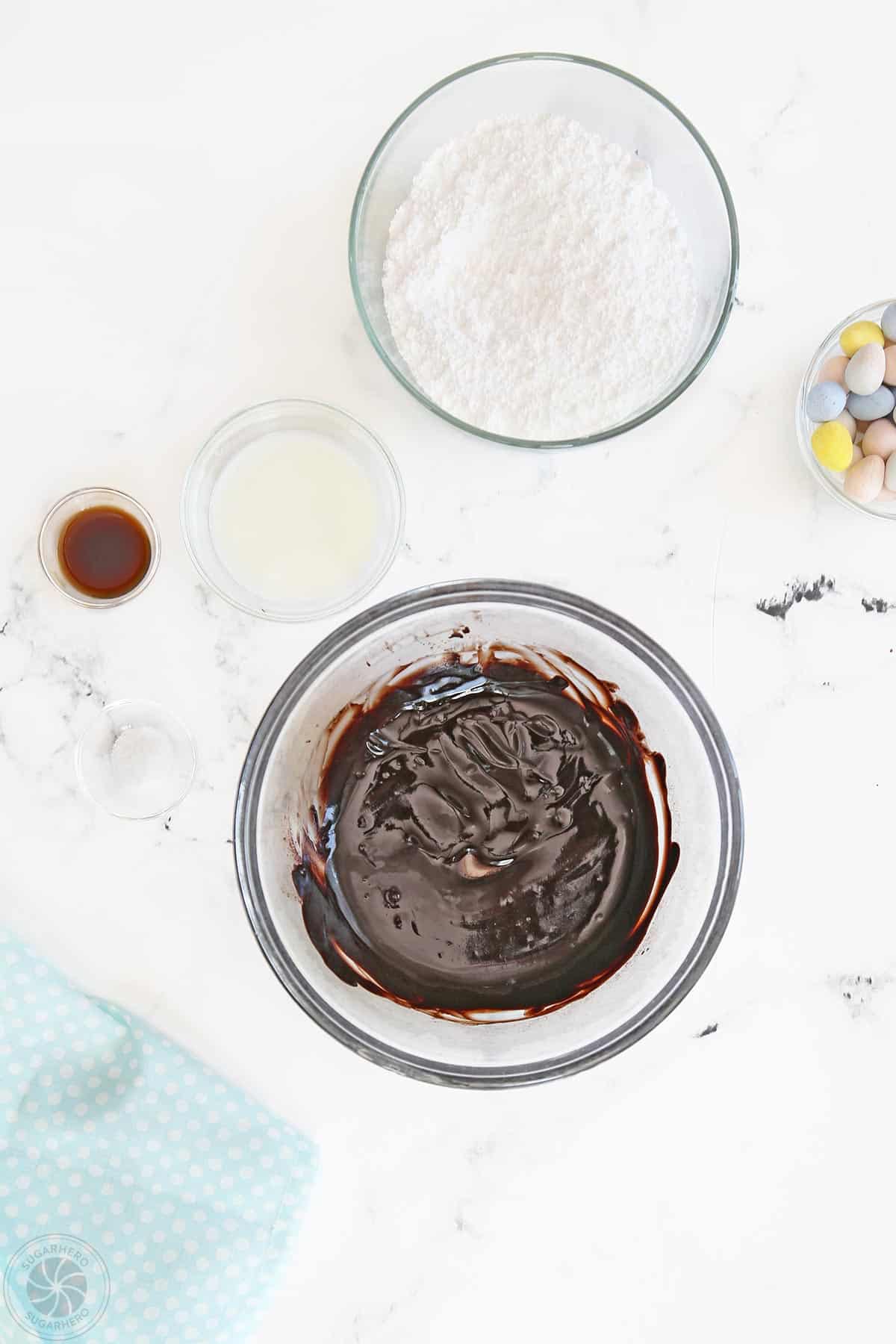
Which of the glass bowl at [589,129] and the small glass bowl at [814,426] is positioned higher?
the glass bowl at [589,129]

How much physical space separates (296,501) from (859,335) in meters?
0.74

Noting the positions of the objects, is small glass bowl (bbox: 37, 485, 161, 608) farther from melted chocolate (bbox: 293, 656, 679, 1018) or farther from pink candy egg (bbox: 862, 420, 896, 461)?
pink candy egg (bbox: 862, 420, 896, 461)

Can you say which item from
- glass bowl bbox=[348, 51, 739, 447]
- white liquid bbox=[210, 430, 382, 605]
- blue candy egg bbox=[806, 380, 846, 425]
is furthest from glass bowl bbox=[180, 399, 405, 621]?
blue candy egg bbox=[806, 380, 846, 425]

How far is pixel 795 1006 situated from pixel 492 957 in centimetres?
44

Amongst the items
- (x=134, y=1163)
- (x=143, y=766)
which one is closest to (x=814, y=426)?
(x=143, y=766)

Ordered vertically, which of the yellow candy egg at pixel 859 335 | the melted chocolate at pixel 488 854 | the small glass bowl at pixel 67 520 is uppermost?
the yellow candy egg at pixel 859 335

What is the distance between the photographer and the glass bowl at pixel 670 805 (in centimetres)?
112

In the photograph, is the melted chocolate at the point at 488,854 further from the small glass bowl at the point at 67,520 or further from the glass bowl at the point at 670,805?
the small glass bowl at the point at 67,520

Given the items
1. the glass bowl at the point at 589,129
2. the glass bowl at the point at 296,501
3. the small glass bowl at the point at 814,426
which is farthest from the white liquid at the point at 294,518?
the small glass bowl at the point at 814,426

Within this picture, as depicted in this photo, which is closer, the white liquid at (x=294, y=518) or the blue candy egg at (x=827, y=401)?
the blue candy egg at (x=827, y=401)

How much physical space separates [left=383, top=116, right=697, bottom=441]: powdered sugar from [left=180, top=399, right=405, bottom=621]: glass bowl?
121 mm

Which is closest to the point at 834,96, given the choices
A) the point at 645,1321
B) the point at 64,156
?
the point at 64,156

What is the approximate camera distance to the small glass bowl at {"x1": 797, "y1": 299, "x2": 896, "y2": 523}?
48.7 inches

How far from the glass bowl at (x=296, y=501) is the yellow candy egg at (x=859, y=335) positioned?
58 cm
